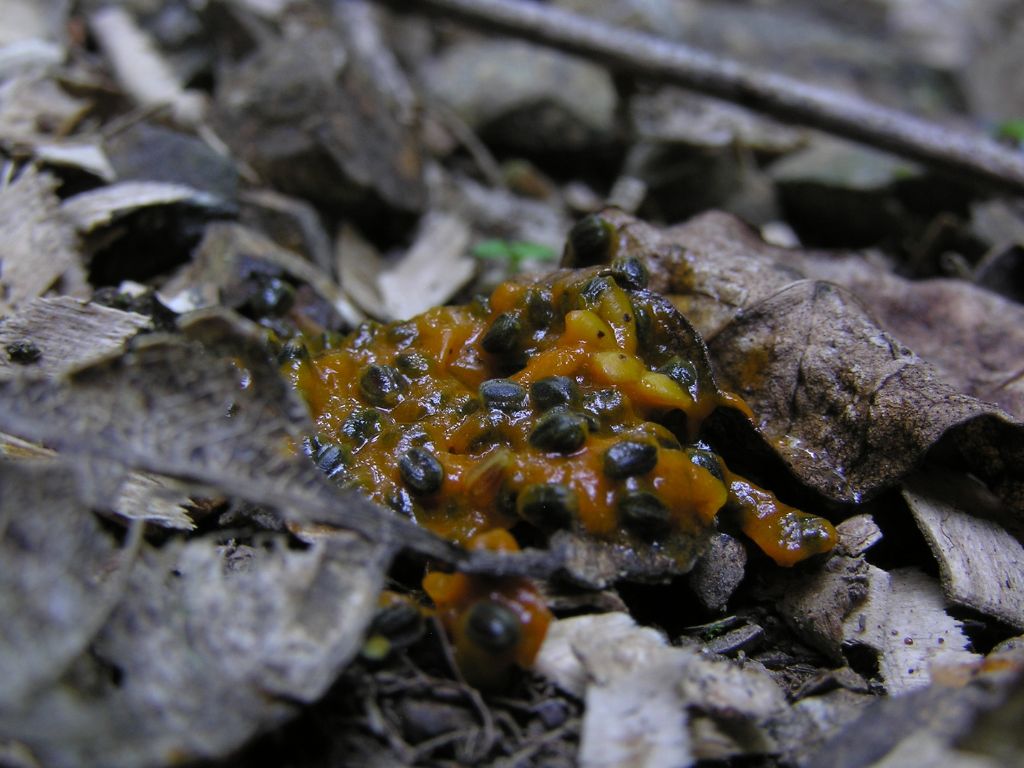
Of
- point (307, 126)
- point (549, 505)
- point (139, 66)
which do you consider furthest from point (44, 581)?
point (139, 66)

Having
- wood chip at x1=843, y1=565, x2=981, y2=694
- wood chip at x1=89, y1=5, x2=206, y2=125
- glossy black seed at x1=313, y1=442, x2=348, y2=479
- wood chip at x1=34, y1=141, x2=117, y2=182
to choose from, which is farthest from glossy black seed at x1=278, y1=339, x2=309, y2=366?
wood chip at x1=89, y1=5, x2=206, y2=125

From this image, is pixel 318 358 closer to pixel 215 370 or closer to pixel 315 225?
pixel 215 370

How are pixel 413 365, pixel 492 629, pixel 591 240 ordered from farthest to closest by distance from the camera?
pixel 591 240 < pixel 413 365 < pixel 492 629

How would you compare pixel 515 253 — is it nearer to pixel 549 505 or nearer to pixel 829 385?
pixel 829 385

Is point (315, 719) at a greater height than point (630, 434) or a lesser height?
lesser

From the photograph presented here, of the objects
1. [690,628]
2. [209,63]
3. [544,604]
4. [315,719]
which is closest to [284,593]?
[315,719]
